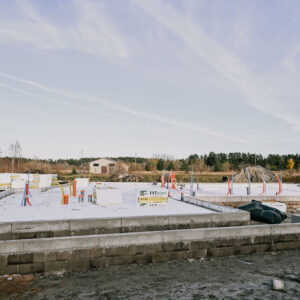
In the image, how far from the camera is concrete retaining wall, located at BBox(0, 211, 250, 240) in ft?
37.7

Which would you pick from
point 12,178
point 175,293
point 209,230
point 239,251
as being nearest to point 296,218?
point 239,251

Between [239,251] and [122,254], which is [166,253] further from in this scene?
[239,251]

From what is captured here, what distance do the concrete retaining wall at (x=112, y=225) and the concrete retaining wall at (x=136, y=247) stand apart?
6.45 feet

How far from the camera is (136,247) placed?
1070 centimetres

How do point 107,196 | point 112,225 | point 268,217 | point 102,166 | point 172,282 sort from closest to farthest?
point 172,282
point 112,225
point 268,217
point 107,196
point 102,166

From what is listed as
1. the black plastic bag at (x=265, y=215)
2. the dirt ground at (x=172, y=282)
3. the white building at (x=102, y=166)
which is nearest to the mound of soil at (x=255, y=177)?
the black plastic bag at (x=265, y=215)

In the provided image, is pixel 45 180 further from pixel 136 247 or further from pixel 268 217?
pixel 268 217

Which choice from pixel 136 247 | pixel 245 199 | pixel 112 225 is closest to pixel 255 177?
pixel 245 199

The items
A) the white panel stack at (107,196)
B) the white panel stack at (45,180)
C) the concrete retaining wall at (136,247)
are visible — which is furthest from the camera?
the white panel stack at (45,180)

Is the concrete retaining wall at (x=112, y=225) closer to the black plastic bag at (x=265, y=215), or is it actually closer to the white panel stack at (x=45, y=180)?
the black plastic bag at (x=265, y=215)

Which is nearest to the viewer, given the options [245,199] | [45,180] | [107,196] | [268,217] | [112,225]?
[112,225]

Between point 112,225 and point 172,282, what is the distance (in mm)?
4167

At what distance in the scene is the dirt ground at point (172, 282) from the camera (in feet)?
27.5

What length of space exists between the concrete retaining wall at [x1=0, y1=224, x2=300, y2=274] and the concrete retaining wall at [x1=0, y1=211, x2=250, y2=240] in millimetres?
1965
